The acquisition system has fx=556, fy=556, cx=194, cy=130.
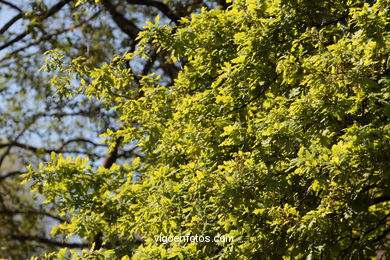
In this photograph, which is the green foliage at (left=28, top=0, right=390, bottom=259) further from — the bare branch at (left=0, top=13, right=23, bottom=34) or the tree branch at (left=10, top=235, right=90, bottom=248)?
the tree branch at (left=10, top=235, right=90, bottom=248)

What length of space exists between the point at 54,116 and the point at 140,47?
26.9ft

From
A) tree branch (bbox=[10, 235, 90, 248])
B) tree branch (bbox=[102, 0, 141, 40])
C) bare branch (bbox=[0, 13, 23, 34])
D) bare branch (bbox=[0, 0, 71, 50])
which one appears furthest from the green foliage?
tree branch (bbox=[10, 235, 90, 248])

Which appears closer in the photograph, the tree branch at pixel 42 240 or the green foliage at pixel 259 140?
the green foliage at pixel 259 140

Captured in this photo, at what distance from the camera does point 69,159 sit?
8.11m

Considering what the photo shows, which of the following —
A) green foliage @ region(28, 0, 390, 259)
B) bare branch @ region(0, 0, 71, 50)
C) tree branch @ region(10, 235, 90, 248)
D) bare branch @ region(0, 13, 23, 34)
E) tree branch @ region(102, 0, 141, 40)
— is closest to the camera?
green foliage @ region(28, 0, 390, 259)

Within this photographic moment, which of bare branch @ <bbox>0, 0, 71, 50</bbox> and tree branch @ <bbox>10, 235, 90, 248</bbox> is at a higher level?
bare branch @ <bbox>0, 0, 71, 50</bbox>

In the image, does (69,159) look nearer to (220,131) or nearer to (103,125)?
(220,131)

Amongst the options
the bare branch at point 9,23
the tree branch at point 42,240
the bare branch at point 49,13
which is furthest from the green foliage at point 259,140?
the tree branch at point 42,240

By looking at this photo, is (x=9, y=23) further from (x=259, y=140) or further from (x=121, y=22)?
(x=259, y=140)

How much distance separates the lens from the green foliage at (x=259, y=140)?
5469 millimetres

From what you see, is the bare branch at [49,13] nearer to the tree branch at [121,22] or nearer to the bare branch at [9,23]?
the bare branch at [9,23]

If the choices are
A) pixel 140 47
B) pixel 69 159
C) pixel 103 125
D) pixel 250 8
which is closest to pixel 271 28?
pixel 250 8

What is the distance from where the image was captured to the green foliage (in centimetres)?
547

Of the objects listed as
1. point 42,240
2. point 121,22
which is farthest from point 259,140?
point 42,240
